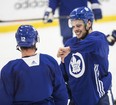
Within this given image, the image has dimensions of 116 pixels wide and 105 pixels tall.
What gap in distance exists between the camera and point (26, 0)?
6.35 m

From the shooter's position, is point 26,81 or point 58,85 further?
point 58,85

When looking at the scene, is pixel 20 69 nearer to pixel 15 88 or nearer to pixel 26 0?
pixel 15 88

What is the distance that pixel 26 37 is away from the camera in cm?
227

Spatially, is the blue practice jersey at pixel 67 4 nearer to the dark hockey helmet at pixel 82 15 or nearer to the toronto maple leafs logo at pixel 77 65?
the dark hockey helmet at pixel 82 15

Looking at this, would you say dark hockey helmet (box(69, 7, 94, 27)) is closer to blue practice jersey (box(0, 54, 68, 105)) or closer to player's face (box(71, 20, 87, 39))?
player's face (box(71, 20, 87, 39))

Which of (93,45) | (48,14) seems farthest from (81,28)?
(48,14)

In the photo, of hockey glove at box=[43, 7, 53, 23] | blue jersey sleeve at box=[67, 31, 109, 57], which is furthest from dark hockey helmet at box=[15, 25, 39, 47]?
hockey glove at box=[43, 7, 53, 23]

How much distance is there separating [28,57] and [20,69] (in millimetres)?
89

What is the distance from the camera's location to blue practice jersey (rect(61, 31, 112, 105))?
2578mm

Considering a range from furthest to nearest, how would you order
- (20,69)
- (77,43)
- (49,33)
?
(49,33)
(77,43)
(20,69)

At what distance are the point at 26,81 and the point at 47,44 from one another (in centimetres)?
325

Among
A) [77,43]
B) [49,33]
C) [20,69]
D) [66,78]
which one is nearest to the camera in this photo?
[20,69]

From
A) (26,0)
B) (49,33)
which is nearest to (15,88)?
(49,33)

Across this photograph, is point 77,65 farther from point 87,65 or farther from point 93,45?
point 93,45
